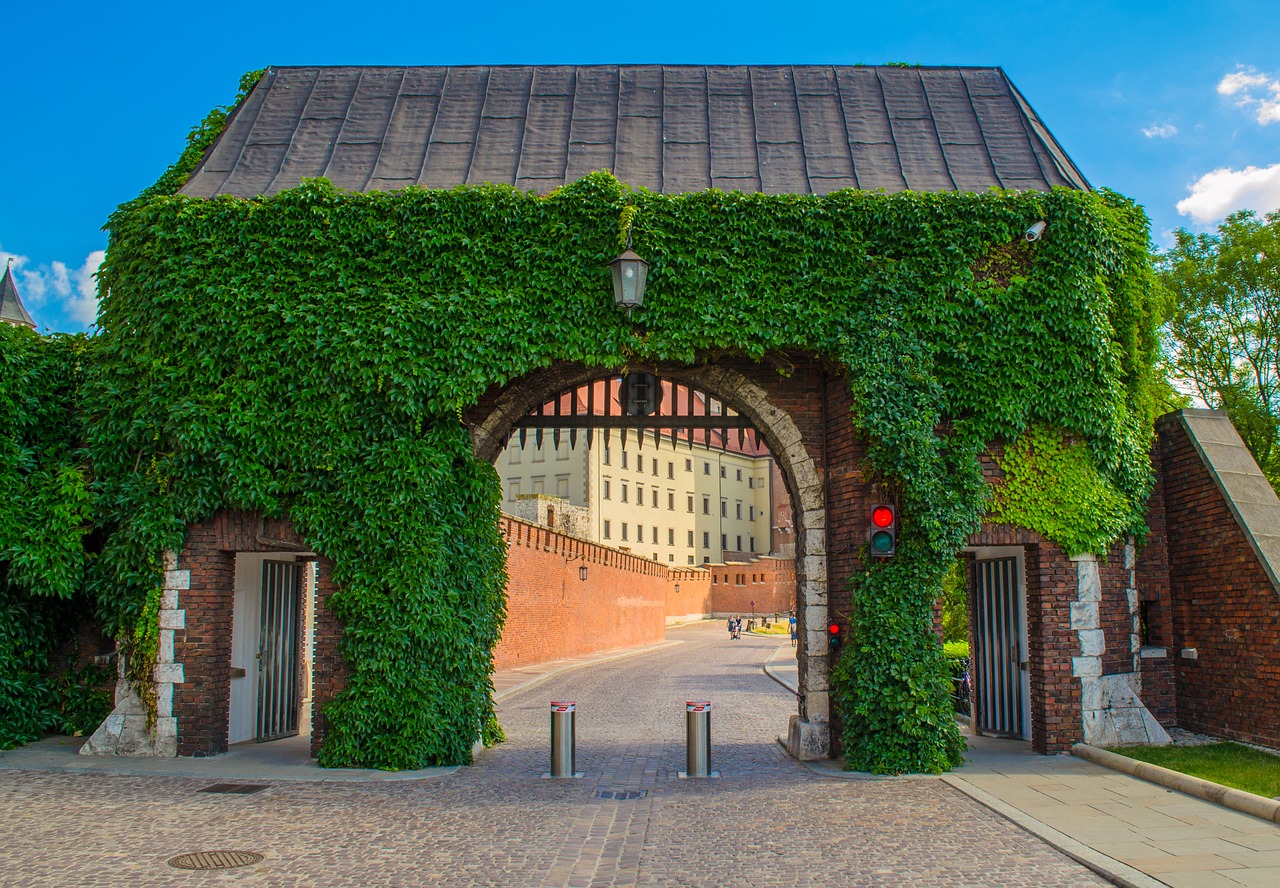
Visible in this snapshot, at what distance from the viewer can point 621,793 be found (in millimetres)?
9148

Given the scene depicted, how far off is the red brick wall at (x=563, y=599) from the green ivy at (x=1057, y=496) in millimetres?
9953

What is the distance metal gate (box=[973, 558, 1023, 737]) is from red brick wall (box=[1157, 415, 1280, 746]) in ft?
5.39

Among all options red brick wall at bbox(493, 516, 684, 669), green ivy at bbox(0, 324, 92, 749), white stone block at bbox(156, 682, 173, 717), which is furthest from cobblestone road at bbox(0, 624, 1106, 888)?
red brick wall at bbox(493, 516, 684, 669)

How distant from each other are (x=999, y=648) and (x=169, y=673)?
9.28 m

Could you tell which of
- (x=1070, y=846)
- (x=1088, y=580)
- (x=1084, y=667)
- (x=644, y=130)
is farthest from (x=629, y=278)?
(x=1070, y=846)

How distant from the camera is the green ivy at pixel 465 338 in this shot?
10469 millimetres

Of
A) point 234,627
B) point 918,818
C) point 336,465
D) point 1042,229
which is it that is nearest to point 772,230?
point 1042,229

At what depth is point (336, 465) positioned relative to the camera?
416 inches

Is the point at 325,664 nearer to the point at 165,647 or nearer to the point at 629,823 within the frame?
the point at 165,647

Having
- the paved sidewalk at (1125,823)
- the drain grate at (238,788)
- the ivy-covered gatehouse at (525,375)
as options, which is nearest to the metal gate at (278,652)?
the ivy-covered gatehouse at (525,375)

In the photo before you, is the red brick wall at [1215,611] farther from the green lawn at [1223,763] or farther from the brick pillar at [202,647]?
the brick pillar at [202,647]

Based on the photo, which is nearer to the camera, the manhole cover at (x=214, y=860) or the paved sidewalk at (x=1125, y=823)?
the paved sidewalk at (x=1125, y=823)

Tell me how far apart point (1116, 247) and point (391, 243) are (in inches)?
298

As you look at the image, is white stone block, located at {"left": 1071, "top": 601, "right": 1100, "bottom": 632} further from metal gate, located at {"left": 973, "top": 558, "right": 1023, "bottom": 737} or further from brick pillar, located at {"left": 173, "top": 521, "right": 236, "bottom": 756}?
brick pillar, located at {"left": 173, "top": 521, "right": 236, "bottom": 756}
